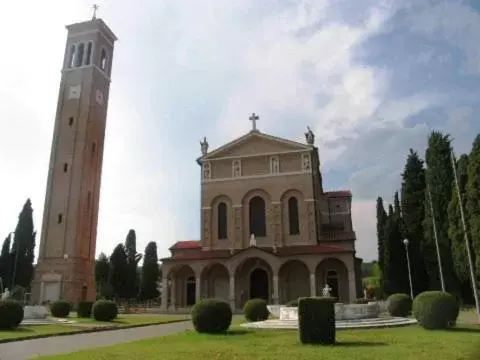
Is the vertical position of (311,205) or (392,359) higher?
(311,205)

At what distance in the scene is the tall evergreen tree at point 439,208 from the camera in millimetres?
35906

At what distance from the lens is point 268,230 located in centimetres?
4009

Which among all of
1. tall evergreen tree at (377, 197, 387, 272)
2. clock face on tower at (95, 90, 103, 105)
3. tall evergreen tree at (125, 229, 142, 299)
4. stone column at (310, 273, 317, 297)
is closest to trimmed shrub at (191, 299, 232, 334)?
stone column at (310, 273, 317, 297)

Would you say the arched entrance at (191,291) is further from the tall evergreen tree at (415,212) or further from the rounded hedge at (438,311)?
the rounded hedge at (438,311)

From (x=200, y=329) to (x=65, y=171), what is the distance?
1176 inches

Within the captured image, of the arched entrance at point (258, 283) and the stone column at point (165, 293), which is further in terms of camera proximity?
the stone column at point (165, 293)

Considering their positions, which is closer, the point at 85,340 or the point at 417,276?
the point at 85,340

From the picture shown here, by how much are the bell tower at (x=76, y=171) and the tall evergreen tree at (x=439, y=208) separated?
30.5 m

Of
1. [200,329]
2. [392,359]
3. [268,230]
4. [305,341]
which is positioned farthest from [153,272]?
[392,359]

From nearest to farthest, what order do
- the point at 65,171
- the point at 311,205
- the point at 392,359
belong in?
1. the point at 392,359
2. the point at 311,205
3. the point at 65,171

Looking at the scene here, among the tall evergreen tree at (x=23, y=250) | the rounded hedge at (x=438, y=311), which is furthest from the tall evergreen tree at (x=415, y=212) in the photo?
the tall evergreen tree at (x=23, y=250)

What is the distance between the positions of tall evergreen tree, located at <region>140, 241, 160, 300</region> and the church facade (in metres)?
18.8

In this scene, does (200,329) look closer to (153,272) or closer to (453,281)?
(453,281)

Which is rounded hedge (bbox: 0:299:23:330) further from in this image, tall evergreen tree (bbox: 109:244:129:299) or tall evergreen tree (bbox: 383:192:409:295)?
tall evergreen tree (bbox: 109:244:129:299)
